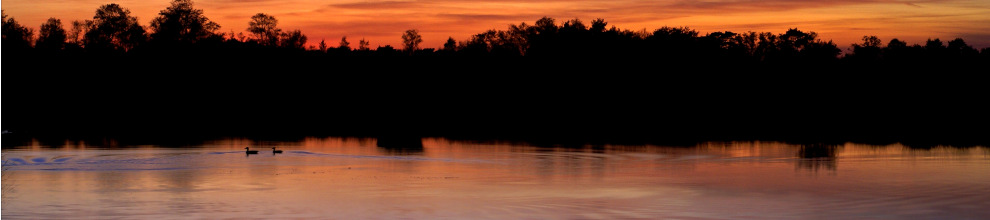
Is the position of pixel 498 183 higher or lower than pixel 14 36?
lower

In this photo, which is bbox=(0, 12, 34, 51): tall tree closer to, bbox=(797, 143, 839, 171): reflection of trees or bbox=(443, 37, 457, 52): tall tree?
bbox=(443, 37, 457, 52): tall tree

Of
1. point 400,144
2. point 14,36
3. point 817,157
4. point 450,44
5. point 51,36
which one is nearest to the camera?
point 817,157

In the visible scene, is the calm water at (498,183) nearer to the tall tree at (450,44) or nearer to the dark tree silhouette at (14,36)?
the dark tree silhouette at (14,36)

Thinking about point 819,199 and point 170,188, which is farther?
point 170,188

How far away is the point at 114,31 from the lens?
120 meters

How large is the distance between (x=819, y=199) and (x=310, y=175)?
13.7 m

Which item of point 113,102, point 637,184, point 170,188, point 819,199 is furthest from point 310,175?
point 113,102

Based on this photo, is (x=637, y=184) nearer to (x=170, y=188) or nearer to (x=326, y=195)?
(x=326, y=195)

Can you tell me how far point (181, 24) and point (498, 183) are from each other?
319 feet

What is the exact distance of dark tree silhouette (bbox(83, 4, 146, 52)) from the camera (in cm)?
11912

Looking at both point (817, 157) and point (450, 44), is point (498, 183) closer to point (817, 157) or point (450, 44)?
point (817, 157)

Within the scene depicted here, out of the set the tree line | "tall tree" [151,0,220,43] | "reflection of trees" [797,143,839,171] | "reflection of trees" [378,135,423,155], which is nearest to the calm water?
"reflection of trees" [797,143,839,171]

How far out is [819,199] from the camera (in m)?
26.2

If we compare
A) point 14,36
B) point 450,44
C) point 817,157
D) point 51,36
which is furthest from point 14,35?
point 817,157
